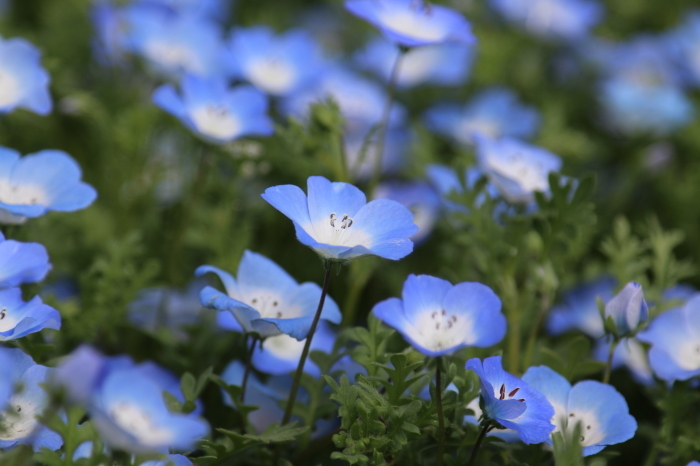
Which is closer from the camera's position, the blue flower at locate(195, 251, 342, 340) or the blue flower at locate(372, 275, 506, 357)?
the blue flower at locate(372, 275, 506, 357)

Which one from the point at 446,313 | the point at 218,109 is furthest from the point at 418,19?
the point at 446,313

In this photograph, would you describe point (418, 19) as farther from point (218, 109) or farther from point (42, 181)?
point (42, 181)

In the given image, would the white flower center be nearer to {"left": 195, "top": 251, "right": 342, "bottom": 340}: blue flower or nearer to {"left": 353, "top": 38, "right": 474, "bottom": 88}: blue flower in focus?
{"left": 195, "top": 251, "right": 342, "bottom": 340}: blue flower

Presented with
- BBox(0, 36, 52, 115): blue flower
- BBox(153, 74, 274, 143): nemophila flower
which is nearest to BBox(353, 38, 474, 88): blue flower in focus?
BBox(153, 74, 274, 143): nemophila flower

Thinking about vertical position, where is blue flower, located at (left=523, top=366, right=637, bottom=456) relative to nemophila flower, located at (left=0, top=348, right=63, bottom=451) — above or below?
above

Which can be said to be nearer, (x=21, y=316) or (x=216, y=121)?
(x=21, y=316)

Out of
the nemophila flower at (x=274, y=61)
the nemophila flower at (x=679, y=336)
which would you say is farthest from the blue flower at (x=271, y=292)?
the nemophila flower at (x=274, y=61)

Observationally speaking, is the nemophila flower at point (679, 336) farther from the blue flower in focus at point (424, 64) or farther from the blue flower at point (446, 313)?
the blue flower in focus at point (424, 64)
